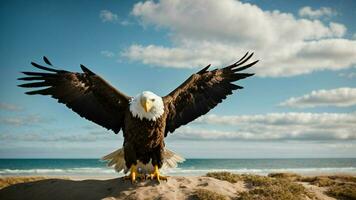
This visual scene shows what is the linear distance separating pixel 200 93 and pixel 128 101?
78.5 inches

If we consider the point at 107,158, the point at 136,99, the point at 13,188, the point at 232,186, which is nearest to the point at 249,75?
the point at 232,186

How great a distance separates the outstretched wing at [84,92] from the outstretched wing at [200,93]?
118 cm

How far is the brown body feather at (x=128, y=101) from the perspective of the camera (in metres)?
8.00

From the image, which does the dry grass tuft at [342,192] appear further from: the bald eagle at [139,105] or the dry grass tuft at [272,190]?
the bald eagle at [139,105]

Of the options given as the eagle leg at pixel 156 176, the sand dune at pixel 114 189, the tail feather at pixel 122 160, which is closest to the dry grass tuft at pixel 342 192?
the sand dune at pixel 114 189

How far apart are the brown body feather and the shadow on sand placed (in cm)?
65

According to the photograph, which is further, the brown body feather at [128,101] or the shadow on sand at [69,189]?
the shadow on sand at [69,189]

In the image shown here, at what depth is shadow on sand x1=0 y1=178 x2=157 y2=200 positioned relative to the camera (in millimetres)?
8337

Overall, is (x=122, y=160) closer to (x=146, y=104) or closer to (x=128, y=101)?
(x=128, y=101)

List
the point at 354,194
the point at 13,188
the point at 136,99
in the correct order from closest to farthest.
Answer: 1. the point at 136,99
2. the point at 13,188
3. the point at 354,194

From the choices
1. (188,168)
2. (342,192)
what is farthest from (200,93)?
(188,168)

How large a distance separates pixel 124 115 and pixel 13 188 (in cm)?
351

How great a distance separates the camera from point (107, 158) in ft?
30.1

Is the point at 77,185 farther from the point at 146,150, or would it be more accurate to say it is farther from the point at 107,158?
the point at 146,150
